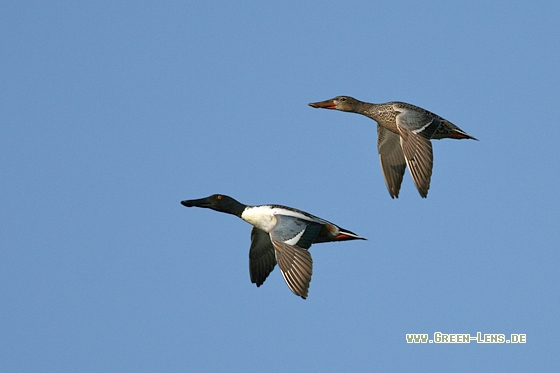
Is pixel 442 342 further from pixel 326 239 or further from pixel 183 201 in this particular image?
pixel 183 201

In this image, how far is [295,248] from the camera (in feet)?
47.5

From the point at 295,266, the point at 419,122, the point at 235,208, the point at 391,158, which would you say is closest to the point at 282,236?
the point at 295,266

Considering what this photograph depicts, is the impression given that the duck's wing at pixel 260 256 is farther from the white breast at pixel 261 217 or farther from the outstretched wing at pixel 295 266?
the outstretched wing at pixel 295 266

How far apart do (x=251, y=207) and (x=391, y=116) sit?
8.90 feet

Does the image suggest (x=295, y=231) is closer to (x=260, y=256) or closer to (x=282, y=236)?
(x=282, y=236)

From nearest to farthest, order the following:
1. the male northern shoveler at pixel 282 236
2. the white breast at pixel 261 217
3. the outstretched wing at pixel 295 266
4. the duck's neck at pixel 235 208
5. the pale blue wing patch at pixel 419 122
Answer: the outstretched wing at pixel 295 266 → the male northern shoveler at pixel 282 236 → the white breast at pixel 261 217 → the pale blue wing patch at pixel 419 122 → the duck's neck at pixel 235 208

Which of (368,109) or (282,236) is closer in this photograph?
(282,236)

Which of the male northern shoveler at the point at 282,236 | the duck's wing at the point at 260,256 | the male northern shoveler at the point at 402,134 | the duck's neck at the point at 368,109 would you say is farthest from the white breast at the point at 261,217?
the duck's neck at the point at 368,109

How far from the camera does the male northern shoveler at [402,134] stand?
1548cm

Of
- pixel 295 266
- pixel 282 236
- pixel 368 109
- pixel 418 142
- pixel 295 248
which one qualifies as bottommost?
pixel 295 266

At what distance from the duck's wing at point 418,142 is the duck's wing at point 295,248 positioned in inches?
62.7

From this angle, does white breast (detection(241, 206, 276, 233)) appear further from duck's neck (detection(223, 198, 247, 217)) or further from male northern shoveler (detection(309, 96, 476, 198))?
male northern shoveler (detection(309, 96, 476, 198))

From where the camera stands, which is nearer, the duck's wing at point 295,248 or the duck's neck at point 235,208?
the duck's wing at point 295,248

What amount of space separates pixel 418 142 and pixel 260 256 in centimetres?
301
